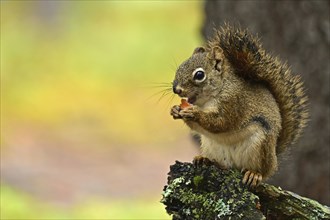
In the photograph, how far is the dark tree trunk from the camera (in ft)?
13.4

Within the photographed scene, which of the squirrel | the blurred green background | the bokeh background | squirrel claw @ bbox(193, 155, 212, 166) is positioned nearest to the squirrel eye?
the squirrel

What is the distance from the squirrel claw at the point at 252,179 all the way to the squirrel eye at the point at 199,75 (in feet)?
1.15

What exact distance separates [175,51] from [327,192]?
4.77 metres

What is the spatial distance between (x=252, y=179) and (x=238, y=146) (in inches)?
7.7

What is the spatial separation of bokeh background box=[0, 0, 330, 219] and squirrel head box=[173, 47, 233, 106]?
138 cm

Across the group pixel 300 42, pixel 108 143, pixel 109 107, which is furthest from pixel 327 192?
pixel 109 107

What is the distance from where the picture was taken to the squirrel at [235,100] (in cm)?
254

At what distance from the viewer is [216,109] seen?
2.58 metres

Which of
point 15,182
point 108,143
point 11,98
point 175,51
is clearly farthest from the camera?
point 175,51

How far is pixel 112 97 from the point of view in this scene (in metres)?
8.43

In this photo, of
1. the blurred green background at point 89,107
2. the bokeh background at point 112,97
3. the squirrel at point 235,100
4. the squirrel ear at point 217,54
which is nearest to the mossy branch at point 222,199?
the squirrel at point 235,100

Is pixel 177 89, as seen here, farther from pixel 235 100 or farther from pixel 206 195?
pixel 206 195

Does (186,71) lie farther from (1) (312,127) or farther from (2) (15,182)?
(2) (15,182)

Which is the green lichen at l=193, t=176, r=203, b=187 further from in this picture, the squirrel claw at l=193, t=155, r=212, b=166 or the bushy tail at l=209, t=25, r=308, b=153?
the bushy tail at l=209, t=25, r=308, b=153
